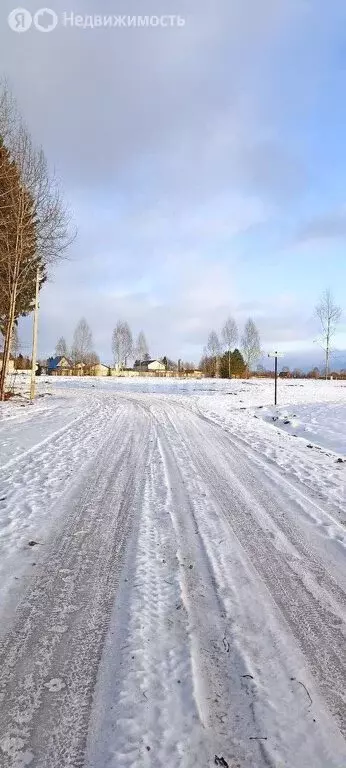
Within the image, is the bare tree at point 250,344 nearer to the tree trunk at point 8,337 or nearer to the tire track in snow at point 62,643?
the tree trunk at point 8,337

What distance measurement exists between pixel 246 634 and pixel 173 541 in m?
1.47

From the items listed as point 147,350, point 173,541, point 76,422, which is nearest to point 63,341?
point 147,350

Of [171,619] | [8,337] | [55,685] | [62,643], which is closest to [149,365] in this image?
[8,337]

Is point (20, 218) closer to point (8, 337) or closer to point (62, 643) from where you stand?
point (8, 337)

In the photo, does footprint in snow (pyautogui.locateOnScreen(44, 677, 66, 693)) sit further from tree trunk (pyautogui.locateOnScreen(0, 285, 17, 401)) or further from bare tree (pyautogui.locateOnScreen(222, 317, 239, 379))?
bare tree (pyautogui.locateOnScreen(222, 317, 239, 379))

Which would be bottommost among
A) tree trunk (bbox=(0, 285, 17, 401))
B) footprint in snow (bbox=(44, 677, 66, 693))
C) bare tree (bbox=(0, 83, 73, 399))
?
footprint in snow (bbox=(44, 677, 66, 693))

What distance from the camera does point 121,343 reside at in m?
80.3

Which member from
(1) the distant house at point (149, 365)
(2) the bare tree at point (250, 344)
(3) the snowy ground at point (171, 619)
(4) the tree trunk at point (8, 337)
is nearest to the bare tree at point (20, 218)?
(4) the tree trunk at point (8, 337)

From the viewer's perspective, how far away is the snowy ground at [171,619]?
190 centimetres

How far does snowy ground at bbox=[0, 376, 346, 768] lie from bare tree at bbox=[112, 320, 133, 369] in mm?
74506

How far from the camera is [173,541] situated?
403 cm

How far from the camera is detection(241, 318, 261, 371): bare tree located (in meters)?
68.9

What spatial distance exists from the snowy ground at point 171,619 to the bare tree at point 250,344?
63.6 m

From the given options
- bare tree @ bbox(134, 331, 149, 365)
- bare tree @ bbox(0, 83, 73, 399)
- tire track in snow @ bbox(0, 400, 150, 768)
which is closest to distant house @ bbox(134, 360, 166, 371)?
bare tree @ bbox(134, 331, 149, 365)
